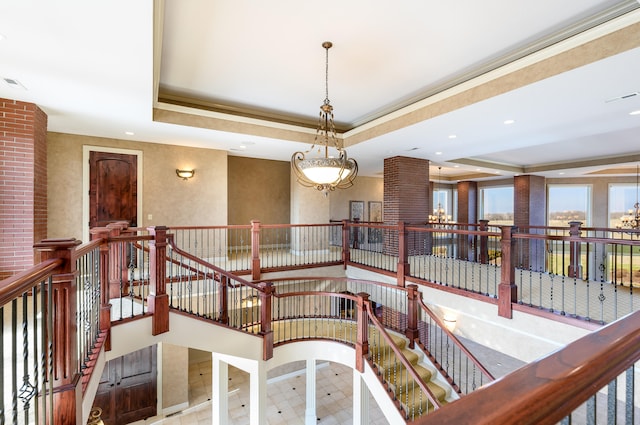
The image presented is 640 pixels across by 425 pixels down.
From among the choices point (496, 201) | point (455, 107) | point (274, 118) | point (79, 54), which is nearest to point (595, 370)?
point (79, 54)

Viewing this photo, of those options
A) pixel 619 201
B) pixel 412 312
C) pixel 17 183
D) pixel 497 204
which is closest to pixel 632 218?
pixel 619 201

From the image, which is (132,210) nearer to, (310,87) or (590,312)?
(310,87)

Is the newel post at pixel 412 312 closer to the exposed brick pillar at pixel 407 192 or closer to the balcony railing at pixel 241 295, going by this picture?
the balcony railing at pixel 241 295

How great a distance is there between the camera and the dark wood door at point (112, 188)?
5855mm

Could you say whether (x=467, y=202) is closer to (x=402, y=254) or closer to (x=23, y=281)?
(x=402, y=254)

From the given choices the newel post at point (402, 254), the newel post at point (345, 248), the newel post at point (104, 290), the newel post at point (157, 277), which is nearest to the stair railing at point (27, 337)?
the newel post at point (104, 290)

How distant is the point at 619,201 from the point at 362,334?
1165 centimetres

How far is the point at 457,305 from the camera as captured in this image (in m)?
4.77

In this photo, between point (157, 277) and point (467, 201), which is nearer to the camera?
point (157, 277)

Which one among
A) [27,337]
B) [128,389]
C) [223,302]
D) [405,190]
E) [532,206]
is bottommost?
[128,389]

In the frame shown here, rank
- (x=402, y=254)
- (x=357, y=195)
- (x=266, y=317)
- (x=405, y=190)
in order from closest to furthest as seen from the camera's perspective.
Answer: (x=266, y=317) → (x=402, y=254) → (x=405, y=190) → (x=357, y=195)

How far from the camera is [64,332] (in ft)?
6.23

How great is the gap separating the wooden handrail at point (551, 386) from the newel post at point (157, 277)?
3588 mm

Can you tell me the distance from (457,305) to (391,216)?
300cm
